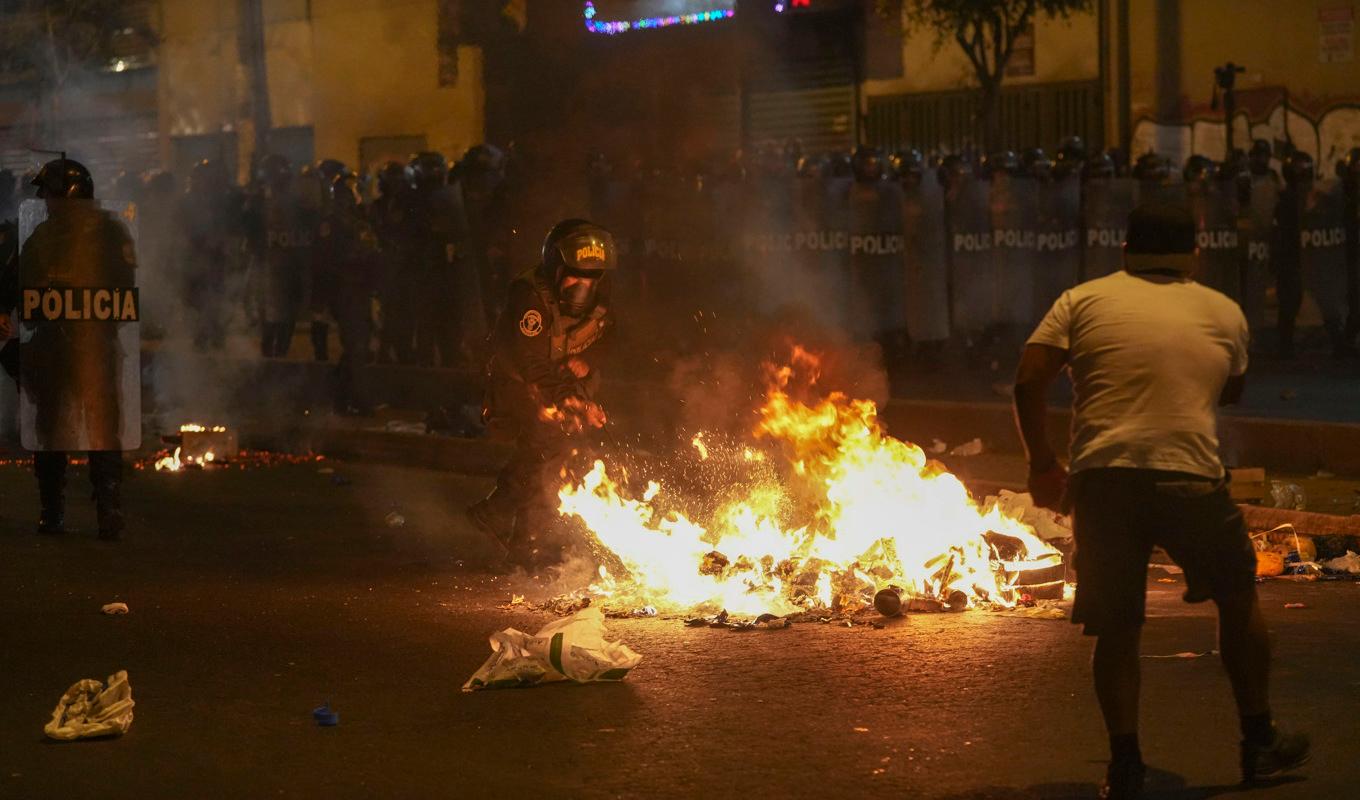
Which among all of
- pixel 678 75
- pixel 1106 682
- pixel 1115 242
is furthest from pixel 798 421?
pixel 678 75

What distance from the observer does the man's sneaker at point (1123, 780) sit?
4652 mm

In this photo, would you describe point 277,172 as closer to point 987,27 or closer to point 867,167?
point 867,167

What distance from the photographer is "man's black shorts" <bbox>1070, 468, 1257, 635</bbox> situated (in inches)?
185

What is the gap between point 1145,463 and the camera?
469 centimetres

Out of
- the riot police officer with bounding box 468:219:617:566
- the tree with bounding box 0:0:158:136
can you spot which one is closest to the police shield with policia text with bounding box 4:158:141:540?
the riot police officer with bounding box 468:219:617:566

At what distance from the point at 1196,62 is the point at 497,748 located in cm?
1892

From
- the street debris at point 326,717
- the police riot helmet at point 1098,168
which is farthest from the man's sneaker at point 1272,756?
the police riot helmet at point 1098,168

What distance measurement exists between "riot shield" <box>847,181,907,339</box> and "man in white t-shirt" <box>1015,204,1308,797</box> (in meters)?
11.0

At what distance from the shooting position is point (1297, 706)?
5.66m

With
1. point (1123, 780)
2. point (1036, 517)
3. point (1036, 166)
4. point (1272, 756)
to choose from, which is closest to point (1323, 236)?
point (1036, 166)

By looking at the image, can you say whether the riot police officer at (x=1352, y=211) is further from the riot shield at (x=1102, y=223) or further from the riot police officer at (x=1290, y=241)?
the riot shield at (x=1102, y=223)

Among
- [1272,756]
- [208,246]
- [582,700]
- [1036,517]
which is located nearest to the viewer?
[1272,756]

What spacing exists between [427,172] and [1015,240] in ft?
17.9

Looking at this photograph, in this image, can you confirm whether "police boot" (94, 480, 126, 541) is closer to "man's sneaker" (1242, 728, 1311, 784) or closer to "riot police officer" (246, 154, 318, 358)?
"man's sneaker" (1242, 728, 1311, 784)
